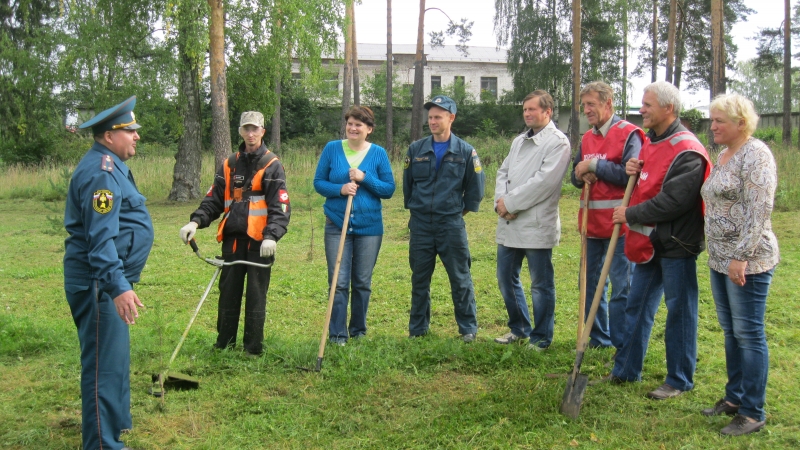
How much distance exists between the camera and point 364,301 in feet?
19.5

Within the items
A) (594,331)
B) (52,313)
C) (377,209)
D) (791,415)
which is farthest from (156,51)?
(791,415)

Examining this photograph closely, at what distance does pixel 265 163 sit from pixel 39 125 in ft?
62.2

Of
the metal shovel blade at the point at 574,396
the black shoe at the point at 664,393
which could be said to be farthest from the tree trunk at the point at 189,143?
the black shoe at the point at 664,393

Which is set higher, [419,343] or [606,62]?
[606,62]

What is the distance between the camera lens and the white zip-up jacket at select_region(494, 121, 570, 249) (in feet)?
18.0

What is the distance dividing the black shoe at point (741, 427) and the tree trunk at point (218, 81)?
1312 cm

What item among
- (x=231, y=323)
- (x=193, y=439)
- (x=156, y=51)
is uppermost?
(x=156, y=51)

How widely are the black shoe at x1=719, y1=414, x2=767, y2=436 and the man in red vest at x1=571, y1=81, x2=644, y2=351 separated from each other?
3.82ft

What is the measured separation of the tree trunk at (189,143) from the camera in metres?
17.6

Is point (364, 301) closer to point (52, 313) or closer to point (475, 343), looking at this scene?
point (475, 343)

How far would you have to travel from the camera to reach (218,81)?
1591 centimetres

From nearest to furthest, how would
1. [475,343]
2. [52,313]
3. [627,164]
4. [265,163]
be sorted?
[627,164], [265,163], [475,343], [52,313]

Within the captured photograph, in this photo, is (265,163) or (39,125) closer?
(265,163)

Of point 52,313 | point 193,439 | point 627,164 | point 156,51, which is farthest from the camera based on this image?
point 156,51
